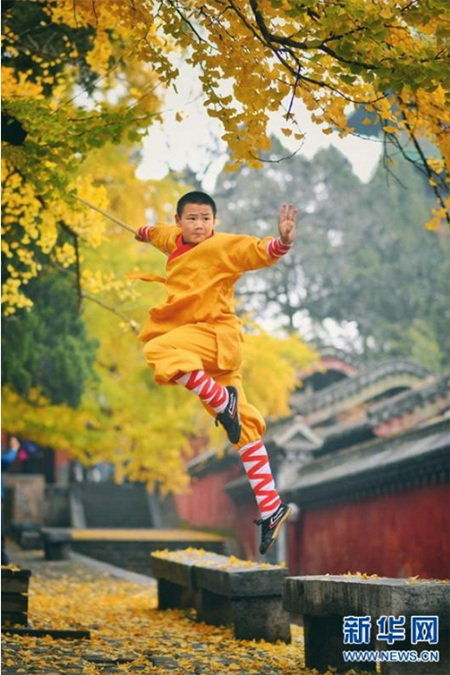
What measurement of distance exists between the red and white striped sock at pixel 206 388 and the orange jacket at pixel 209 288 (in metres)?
0.16

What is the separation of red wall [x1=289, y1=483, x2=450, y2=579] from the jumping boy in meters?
8.05

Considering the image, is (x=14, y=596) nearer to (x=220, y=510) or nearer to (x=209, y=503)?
(x=220, y=510)

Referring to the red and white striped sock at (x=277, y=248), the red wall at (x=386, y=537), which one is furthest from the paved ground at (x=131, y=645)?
the red wall at (x=386, y=537)

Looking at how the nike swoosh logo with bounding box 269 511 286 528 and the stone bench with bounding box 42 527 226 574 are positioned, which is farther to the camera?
the stone bench with bounding box 42 527 226 574

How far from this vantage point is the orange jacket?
5559mm

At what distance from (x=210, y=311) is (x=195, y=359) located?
39 cm

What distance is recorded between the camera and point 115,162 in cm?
1580

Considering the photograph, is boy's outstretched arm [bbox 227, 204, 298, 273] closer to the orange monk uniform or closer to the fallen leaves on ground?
the orange monk uniform

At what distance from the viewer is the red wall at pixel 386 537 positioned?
44.5ft

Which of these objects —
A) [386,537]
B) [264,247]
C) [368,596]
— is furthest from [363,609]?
[386,537]

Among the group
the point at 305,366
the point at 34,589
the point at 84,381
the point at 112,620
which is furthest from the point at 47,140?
the point at 305,366

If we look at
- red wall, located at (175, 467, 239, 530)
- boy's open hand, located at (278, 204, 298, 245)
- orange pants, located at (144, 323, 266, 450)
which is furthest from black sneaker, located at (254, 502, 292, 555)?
red wall, located at (175, 467, 239, 530)

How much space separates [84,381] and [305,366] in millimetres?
7055

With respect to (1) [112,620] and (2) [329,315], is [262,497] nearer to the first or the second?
(1) [112,620]
